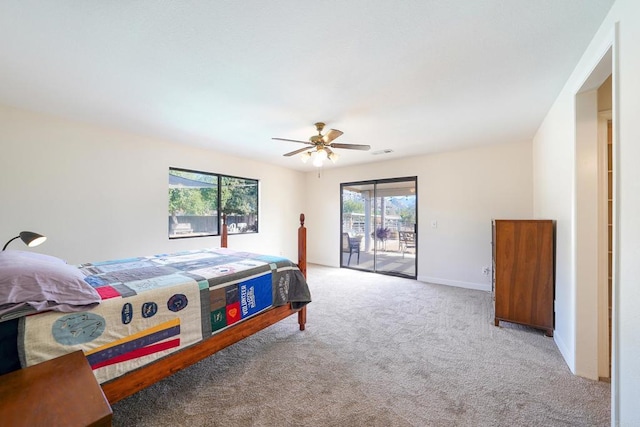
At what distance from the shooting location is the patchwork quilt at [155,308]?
1.30 meters

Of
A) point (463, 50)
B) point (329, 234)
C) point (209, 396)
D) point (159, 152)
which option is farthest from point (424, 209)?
point (159, 152)

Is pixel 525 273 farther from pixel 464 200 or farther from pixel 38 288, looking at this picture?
pixel 38 288

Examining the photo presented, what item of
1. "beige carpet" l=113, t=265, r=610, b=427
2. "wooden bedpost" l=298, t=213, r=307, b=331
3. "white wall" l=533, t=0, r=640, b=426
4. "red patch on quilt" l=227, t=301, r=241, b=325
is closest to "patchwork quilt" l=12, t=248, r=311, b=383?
"red patch on quilt" l=227, t=301, r=241, b=325

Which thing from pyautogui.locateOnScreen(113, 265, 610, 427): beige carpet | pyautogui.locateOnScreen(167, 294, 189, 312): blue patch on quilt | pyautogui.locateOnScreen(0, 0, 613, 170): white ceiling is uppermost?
pyautogui.locateOnScreen(0, 0, 613, 170): white ceiling

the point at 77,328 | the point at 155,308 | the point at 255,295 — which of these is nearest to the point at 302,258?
the point at 255,295

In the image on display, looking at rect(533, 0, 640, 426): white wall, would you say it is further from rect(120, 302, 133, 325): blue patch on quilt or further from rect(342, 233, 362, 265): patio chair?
rect(342, 233, 362, 265): patio chair

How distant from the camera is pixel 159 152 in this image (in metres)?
3.79

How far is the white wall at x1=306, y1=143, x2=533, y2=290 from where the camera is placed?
391cm

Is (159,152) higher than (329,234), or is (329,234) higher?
(159,152)

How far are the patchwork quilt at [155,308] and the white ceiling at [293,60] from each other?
1639 millimetres

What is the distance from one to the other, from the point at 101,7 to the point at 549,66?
305cm

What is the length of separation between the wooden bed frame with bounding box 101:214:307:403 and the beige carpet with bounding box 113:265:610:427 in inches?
8.9

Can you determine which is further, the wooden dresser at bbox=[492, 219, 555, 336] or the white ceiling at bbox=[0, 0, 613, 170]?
the wooden dresser at bbox=[492, 219, 555, 336]

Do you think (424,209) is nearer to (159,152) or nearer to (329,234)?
(329,234)
